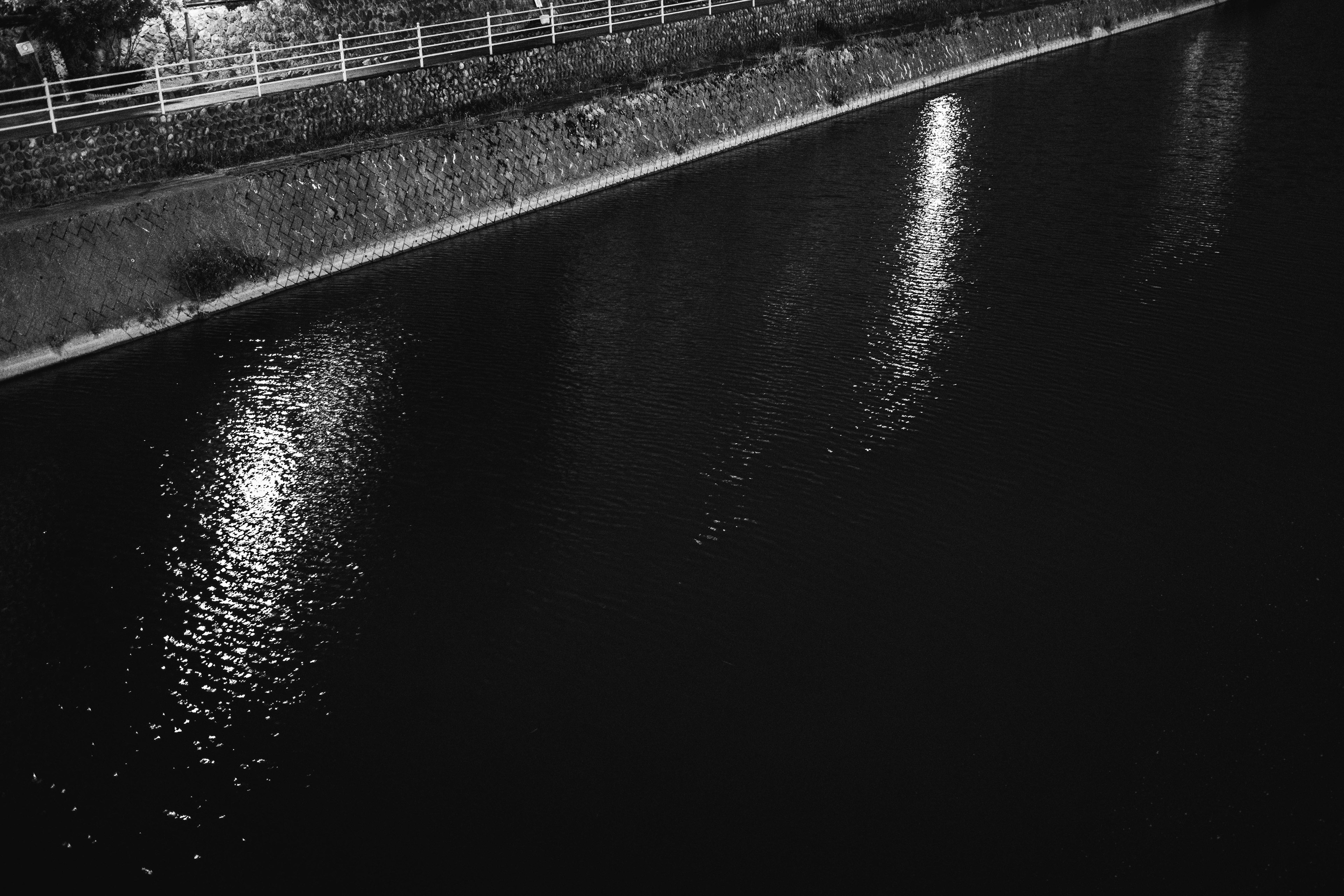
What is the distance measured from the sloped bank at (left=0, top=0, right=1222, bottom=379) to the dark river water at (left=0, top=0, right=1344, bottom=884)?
63 cm

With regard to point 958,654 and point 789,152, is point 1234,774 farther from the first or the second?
point 789,152

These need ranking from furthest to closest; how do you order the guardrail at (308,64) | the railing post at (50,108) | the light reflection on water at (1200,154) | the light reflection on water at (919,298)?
the light reflection on water at (1200,154)
the guardrail at (308,64)
the railing post at (50,108)
the light reflection on water at (919,298)

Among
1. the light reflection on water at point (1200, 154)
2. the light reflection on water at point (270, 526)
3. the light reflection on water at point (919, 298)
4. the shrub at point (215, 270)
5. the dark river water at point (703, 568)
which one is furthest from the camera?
the light reflection on water at point (1200, 154)

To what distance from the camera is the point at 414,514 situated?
11.0 meters

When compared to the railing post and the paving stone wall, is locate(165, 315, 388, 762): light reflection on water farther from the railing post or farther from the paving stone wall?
the railing post

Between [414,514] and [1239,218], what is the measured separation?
14992 millimetres

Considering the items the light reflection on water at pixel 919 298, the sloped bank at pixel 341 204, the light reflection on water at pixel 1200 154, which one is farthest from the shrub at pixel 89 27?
the light reflection on water at pixel 1200 154

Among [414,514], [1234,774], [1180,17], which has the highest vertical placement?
[1180,17]

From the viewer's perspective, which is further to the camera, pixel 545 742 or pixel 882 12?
pixel 882 12

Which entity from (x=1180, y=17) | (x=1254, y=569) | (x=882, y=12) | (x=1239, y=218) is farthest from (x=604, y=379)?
(x=1180, y=17)

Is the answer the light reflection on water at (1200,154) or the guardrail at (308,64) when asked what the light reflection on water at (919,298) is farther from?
the guardrail at (308,64)

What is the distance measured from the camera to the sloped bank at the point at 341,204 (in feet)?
47.8

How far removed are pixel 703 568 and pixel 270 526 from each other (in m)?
4.31

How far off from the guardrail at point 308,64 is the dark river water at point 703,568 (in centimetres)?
411
